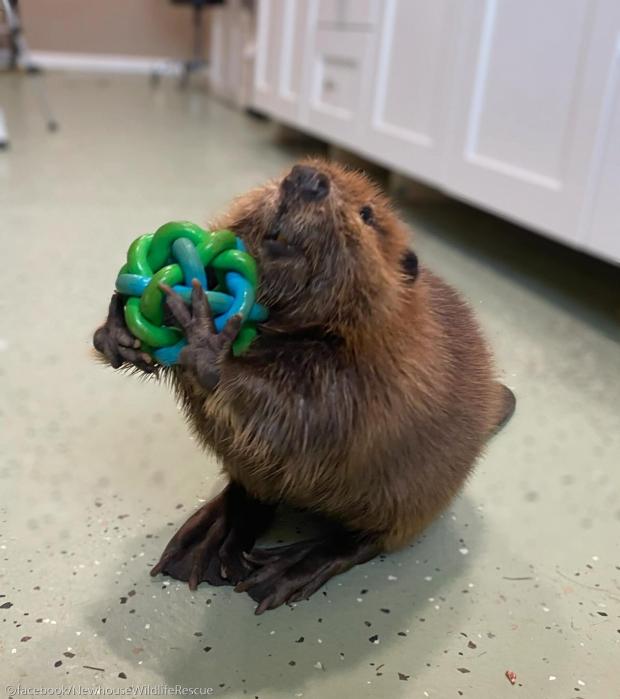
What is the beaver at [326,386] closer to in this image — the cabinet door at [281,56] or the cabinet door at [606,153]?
the cabinet door at [606,153]

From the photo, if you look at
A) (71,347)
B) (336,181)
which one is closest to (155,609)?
(336,181)

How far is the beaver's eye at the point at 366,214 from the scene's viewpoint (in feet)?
2.47

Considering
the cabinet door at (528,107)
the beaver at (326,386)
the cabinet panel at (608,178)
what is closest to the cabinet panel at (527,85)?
the cabinet door at (528,107)

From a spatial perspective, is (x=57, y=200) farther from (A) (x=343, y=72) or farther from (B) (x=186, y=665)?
(B) (x=186, y=665)

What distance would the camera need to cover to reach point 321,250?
71 centimetres

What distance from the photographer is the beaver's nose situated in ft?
2.31

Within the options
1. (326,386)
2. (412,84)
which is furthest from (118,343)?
(412,84)

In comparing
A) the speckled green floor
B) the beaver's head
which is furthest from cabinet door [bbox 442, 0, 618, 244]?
the beaver's head

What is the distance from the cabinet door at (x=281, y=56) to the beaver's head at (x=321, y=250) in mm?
2221

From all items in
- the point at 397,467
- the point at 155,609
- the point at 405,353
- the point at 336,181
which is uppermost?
the point at 336,181

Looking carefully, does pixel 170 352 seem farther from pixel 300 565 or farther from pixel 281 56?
pixel 281 56

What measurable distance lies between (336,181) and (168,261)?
0.61 feet

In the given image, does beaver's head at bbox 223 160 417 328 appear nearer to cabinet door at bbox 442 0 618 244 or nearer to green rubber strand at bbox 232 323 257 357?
green rubber strand at bbox 232 323 257 357

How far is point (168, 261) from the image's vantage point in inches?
30.4
